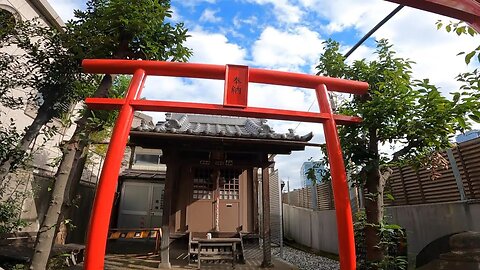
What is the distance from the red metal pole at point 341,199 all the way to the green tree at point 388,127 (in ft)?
1.48

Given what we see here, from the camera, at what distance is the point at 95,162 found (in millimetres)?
13922

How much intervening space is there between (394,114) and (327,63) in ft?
5.05

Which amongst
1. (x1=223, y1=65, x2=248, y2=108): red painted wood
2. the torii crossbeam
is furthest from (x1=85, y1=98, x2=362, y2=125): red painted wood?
(x1=223, y1=65, x2=248, y2=108): red painted wood

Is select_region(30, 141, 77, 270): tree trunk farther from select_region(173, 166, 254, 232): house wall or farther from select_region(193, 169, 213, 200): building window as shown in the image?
select_region(193, 169, 213, 200): building window

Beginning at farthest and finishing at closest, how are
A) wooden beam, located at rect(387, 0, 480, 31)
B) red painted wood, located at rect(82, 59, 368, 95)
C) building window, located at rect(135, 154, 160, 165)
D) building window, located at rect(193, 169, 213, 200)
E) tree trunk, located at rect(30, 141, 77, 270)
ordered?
1. building window, located at rect(135, 154, 160, 165)
2. building window, located at rect(193, 169, 213, 200)
3. red painted wood, located at rect(82, 59, 368, 95)
4. tree trunk, located at rect(30, 141, 77, 270)
5. wooden beam, located at rect(387, 0, 480, 31)

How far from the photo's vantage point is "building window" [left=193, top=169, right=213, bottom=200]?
9320 millimetres

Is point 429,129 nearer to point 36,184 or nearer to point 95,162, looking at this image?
point 36,184

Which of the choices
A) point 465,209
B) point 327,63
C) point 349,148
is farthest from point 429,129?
point 465,209

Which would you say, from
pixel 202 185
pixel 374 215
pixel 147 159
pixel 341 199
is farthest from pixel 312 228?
pixel 147 159

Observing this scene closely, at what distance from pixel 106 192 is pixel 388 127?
13.3 feet

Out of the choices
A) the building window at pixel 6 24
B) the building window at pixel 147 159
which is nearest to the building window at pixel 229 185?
the building window at pixel 6 24

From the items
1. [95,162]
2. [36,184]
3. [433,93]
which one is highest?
[95,162]

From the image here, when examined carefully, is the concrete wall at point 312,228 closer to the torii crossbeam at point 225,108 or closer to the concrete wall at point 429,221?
the concrete wall at point 429,221

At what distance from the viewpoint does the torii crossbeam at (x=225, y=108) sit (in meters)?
3.72
